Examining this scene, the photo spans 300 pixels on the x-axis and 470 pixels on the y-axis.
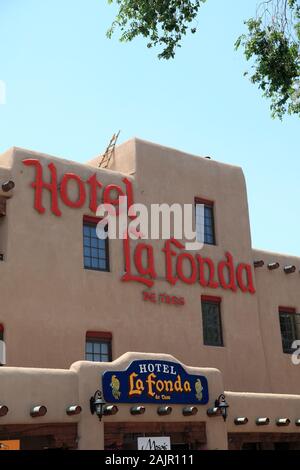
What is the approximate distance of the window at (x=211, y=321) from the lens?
2603cm

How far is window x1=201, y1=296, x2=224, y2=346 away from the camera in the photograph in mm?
26031

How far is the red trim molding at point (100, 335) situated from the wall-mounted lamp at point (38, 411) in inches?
208

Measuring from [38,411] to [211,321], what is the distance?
1039cm

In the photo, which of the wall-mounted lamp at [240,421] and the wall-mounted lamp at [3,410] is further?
the wall-mounted lamp at [240,421]

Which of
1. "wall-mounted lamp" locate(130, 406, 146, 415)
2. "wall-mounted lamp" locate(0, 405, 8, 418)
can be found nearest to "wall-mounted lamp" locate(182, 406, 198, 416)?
"wall-mounted lamp" locate(130, 406, 146, 415)

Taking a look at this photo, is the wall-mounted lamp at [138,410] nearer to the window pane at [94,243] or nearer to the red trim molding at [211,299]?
the window pane at [94,243]

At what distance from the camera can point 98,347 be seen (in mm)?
22812

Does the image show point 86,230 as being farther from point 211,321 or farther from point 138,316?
point 211,321

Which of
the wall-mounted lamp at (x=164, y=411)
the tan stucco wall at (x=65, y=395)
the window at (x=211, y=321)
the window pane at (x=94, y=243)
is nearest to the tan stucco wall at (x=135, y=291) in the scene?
the window at (x=211, y=321)

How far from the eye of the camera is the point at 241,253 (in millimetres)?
28016

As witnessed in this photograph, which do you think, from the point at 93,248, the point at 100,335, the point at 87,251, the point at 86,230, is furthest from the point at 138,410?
the point at 86,230
